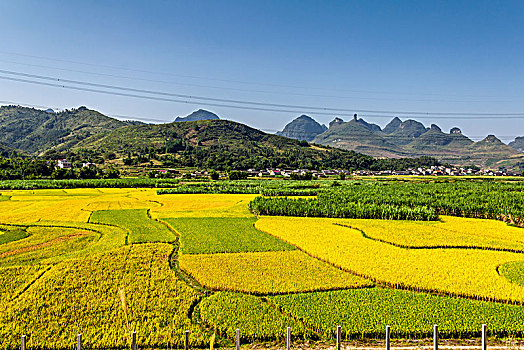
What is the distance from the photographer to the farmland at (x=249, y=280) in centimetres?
1223

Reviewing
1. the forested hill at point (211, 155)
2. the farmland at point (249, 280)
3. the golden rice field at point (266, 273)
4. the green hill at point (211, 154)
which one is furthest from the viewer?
the green hill at point (211, 154)

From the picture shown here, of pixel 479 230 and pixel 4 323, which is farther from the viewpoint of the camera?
pixel 479 230

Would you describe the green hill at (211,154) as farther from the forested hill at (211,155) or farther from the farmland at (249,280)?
the farmland at (249,280)

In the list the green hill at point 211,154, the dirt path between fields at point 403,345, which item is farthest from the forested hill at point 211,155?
the dirt path between fields at point 403,345

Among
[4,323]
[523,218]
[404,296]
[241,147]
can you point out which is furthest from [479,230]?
[241,147]

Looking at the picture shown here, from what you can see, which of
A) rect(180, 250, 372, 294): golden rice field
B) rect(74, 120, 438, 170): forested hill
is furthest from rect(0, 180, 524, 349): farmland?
rect(74, 120, 438, 170): forested hill

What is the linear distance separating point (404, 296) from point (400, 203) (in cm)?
3522

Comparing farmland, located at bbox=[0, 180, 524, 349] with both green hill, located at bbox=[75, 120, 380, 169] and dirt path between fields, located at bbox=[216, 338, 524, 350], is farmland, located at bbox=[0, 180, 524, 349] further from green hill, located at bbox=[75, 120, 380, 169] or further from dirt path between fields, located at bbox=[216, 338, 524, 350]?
green hill, located at bbox=[75, 120, 380, 169]

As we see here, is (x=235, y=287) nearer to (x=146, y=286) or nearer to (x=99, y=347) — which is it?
(x=146, y=286)

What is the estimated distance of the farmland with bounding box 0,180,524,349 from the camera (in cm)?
1223

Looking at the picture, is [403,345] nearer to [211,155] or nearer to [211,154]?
[211,155]

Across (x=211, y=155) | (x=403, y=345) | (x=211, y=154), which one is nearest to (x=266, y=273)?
(x=403, y=345)

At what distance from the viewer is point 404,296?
15.1 meters

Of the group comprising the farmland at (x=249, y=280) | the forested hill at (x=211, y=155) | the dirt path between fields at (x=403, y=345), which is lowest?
the dirt path between fields at (x=403, y=345)
